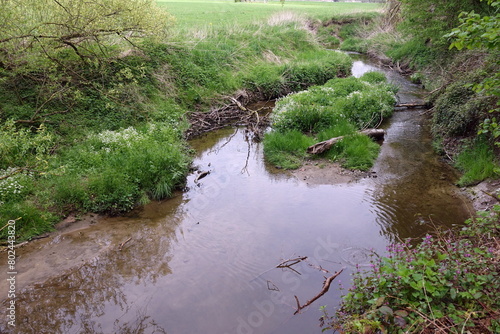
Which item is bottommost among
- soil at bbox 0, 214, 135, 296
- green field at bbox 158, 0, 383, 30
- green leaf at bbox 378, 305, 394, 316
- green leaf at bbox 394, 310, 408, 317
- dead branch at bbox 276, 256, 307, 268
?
dead branch at bbox 276, 256, 307, 268

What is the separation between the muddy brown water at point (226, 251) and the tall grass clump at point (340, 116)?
86 cm

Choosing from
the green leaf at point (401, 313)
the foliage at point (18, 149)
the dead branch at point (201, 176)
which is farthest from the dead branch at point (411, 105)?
the foliage at point (18, 149)

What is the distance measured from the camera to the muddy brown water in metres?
4.81

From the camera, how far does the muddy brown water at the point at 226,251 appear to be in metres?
4.81

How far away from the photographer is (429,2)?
50.5 ft

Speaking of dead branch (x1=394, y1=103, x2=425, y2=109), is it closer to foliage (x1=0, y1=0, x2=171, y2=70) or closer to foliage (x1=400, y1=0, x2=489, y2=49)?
foliage (x1=400, y1=0, x2=489, y2=49)

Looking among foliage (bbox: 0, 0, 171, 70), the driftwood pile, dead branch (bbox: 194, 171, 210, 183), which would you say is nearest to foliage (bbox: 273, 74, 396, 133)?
the driftwood pile

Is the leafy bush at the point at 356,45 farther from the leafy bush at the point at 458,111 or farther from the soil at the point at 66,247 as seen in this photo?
the soil at the point at 66,247

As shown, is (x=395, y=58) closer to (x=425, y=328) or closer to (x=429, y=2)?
(x=429, y=2)

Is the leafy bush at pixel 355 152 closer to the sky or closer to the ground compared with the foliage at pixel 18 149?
closer to the ground

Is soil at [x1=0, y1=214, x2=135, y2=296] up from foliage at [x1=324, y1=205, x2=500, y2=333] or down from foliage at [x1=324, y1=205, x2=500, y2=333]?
down

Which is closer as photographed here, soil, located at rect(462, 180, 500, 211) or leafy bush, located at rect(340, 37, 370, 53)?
soil, located at rect(462, 180, 500, 211)

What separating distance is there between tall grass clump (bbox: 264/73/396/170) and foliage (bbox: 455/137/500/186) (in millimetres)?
2195

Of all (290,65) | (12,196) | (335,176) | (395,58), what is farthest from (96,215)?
(395,58)
